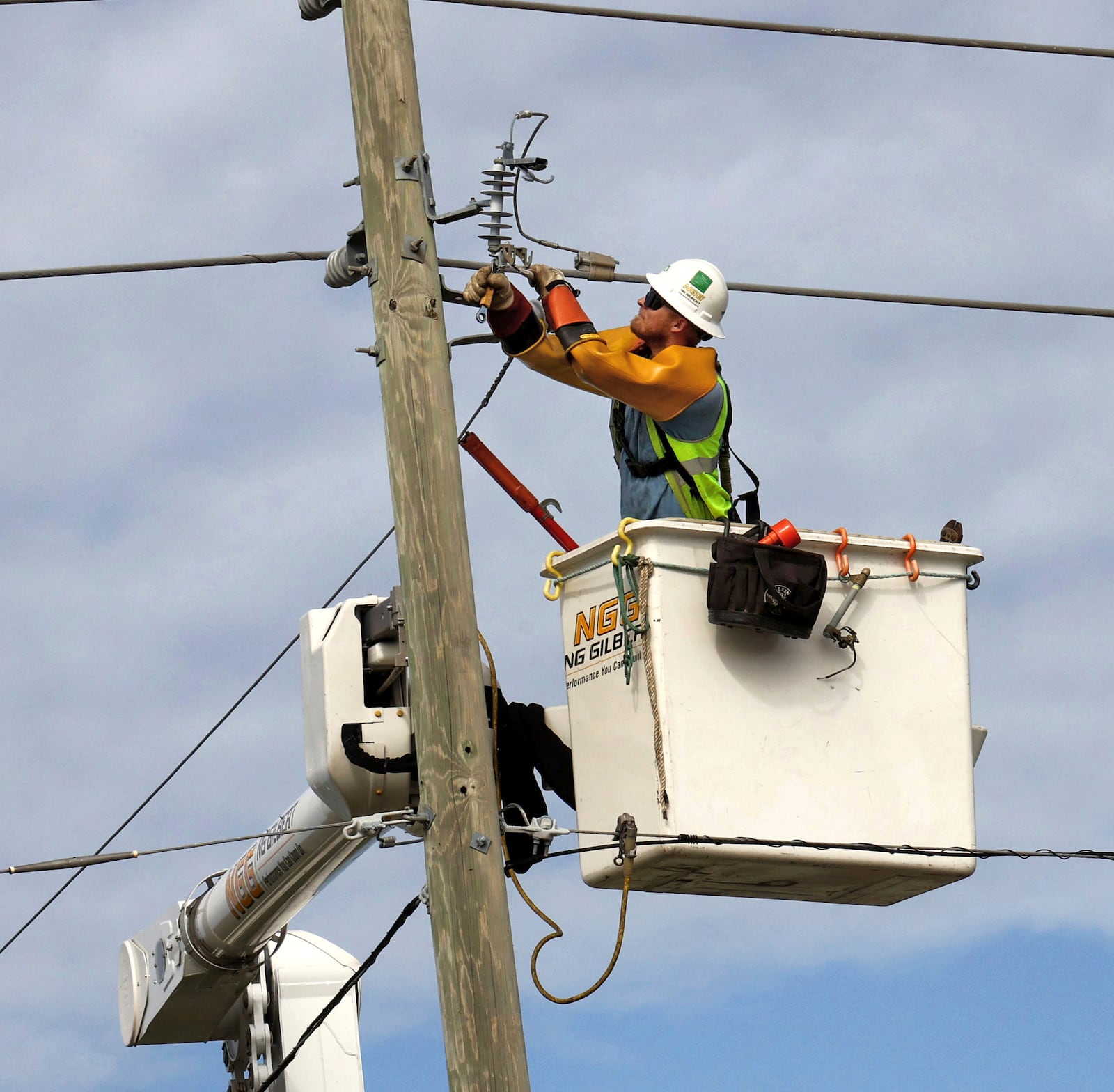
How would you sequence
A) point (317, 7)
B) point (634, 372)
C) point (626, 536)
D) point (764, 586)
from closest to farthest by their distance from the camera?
point (764, 586) < point (626, 536) < point (634, 372) < point (317, 7)

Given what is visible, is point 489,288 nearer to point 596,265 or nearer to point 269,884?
point 596,265

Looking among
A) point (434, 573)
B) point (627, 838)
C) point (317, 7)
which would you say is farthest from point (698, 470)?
point (317, 7)

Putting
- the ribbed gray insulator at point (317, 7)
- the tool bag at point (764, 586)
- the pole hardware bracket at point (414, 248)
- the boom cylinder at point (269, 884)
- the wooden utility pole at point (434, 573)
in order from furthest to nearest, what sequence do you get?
the boom cylinder at point (269, 884), the ribbed gray insulator at point (317, 7), the pole hardware bracket at point (414, 248), the tool bag at point (764, 586), the wooden utility pole at point (434, 573)

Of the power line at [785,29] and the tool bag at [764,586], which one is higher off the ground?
the power line at [785,29]

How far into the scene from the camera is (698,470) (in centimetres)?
792

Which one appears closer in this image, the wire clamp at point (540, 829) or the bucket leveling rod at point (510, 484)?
→ the wire clamp at point (540, 829)

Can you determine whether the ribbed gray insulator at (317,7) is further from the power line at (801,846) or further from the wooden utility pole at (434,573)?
the power line at (801,846)

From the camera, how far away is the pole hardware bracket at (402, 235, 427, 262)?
7.25 m

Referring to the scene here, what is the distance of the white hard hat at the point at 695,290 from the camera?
816 centimetres

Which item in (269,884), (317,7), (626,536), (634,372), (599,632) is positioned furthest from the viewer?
(269,884)

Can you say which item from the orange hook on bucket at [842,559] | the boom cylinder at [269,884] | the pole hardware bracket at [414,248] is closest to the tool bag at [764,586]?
the orange hook on bucket at [842,559]

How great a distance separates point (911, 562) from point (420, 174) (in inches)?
85.0

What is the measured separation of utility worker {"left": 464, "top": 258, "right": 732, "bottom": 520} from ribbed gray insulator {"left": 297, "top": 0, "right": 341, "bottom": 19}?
1.09m

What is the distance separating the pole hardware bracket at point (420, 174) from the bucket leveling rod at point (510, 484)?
1.16 m
